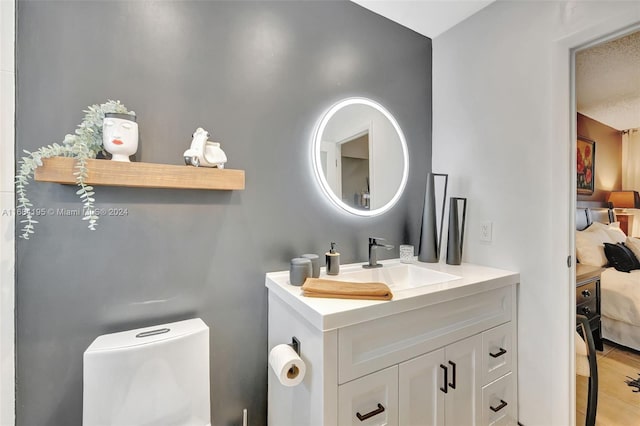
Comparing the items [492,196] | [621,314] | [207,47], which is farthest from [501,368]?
[207,47]

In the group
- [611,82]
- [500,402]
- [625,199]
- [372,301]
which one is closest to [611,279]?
[625,199]

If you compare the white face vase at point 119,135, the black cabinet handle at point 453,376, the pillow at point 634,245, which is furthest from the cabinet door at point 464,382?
the white face vase at point 119,135

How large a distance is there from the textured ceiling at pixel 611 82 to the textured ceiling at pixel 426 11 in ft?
2.02

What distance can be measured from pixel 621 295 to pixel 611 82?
90 cm

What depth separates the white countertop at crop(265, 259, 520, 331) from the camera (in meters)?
0.88

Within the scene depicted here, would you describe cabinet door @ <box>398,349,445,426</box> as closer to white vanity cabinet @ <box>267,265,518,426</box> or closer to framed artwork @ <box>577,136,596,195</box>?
white vanity cabinet @ <box>267,265,518,426</box>

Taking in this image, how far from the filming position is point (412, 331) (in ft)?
3.44

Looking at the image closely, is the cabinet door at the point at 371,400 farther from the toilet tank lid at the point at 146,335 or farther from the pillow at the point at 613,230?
the pillow at the point at 613,230

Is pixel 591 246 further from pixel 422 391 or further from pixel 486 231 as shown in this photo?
pixel 422 391

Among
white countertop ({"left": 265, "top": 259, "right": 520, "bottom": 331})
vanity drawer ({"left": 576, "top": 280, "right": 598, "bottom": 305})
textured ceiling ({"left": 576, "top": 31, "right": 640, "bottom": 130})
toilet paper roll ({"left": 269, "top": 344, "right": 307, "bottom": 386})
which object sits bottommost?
toilet paper roll ({"left": 269, "top": 344, "right": 307, "bottom": 386})

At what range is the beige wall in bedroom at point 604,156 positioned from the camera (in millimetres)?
1135

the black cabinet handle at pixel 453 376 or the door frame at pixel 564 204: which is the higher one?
the door frame at pixel 564 204

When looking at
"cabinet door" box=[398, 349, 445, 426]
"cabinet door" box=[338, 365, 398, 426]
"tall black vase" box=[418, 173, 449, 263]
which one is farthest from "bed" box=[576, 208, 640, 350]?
"cabinet door" box=[338, 365, 398, 426]

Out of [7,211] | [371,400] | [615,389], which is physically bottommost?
[615,389]
